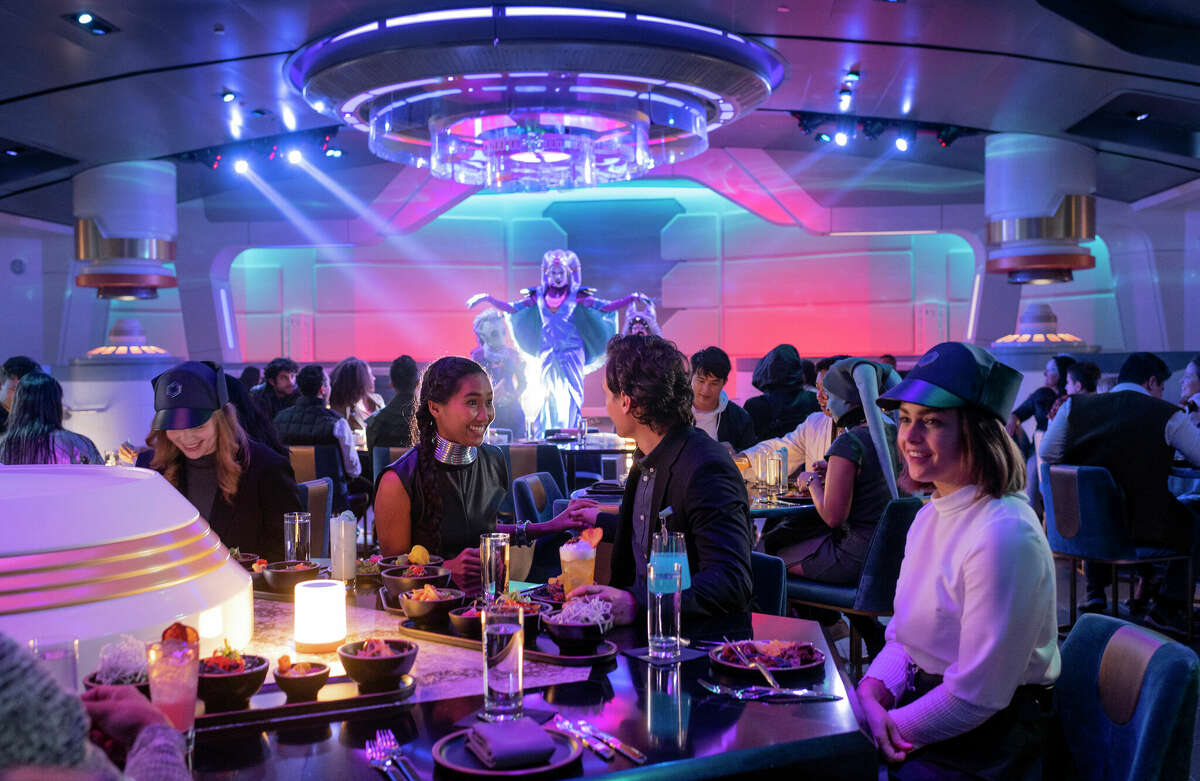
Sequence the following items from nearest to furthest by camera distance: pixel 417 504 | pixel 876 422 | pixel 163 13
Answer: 1. pixel 417 504
2. pixel 876 422
3. pixel 163 13

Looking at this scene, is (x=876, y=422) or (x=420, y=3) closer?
(x=876, y=422)

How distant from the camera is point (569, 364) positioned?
8.58 m

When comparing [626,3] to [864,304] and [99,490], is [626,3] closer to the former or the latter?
[99,490]

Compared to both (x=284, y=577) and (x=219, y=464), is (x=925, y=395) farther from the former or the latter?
(x=219, y=464)

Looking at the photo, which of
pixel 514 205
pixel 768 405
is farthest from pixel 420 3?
pixel 514 205

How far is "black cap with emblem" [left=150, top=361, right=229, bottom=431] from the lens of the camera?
3.12 meters

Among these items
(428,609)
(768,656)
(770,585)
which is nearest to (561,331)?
(770,585)

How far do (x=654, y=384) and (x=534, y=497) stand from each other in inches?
72.2

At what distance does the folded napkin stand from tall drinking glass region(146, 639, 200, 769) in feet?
1.24

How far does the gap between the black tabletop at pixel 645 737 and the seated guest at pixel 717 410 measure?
163 inches

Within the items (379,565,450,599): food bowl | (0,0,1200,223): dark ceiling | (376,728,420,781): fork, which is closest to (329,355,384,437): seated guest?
(0,0,1200,223): dark ceiling

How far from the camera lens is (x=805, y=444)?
5371mm

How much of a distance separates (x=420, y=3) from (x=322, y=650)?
16.6 ft

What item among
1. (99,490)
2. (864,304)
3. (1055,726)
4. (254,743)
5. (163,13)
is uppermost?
(163,13)
